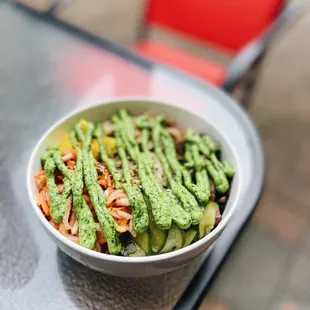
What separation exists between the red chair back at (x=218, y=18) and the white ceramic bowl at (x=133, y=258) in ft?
2.37

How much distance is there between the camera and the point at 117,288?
0.63 meters

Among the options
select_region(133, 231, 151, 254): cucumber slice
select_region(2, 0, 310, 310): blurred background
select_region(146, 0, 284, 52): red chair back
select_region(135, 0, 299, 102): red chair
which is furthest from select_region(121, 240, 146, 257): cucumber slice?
select_region(146, 0, 284, 52): red chair back

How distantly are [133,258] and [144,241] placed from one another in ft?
0.11

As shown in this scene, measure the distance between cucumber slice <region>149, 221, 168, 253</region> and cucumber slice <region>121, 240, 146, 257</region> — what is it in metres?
0.02

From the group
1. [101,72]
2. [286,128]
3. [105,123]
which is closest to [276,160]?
[286,128]

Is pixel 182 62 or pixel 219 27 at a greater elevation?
pixel 219 27

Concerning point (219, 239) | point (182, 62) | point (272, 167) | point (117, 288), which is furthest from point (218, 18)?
point (117, 288)

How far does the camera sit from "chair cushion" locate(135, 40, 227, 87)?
1355 millimetres

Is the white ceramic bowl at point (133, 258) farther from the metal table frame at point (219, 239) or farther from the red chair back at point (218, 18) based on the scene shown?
the red chair back at point (218, 18)

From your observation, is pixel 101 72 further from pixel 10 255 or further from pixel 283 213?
pixel 283 213

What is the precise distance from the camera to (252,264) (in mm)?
1428

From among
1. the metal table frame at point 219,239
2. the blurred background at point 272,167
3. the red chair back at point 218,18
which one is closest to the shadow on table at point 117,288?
the metal table frame at point 219,239

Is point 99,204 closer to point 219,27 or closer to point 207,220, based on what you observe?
point 207,220

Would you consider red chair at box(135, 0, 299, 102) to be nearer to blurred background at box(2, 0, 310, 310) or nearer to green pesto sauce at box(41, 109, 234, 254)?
blurred background at box(2, 0, 310, 310)
